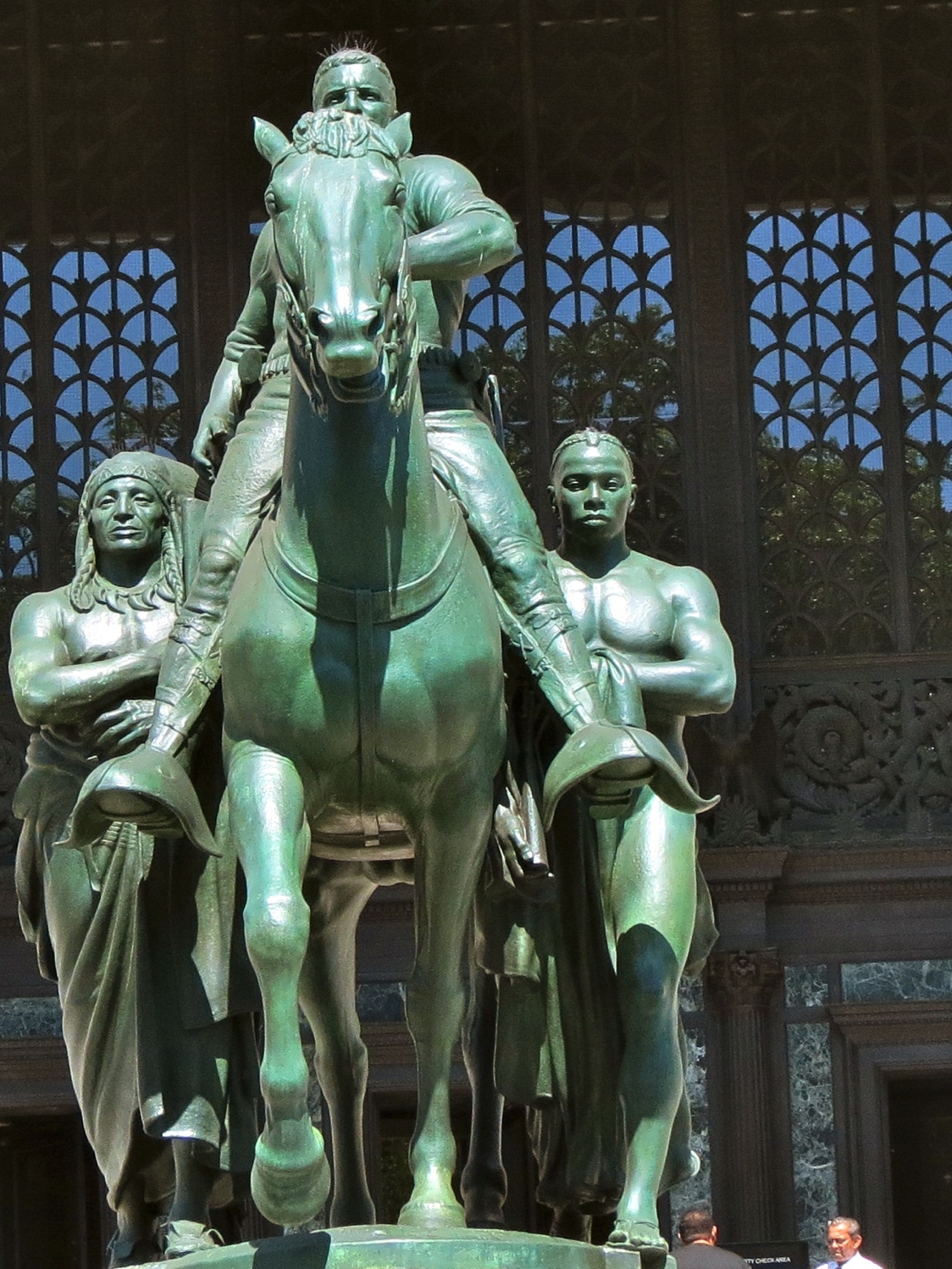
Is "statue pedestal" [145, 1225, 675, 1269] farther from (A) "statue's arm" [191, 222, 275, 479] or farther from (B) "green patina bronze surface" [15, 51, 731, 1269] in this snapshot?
(A) "statue's arm" [191, 222, 275, 479]

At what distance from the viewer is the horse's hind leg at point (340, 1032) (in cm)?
646

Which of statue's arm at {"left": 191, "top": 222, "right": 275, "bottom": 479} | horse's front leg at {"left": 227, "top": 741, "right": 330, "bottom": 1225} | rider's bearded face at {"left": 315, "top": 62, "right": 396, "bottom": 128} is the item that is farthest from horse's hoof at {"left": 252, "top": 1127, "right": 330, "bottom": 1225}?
rider's bearded face at {"left": 315, "top": 62, "right": 396, "bottom": 128}

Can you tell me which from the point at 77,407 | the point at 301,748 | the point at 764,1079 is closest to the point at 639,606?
the point at 301,748

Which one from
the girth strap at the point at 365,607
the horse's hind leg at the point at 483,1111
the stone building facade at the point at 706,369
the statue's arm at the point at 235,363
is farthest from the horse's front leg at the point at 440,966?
the stone building facade at the point at 706,369

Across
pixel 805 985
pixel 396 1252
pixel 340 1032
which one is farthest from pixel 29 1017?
pixel 396 1252

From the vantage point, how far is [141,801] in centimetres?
573

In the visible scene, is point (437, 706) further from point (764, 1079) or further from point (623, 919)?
point (764, 1079)

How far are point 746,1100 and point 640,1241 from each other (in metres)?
7.13

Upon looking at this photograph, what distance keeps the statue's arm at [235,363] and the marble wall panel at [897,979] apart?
24.0ft

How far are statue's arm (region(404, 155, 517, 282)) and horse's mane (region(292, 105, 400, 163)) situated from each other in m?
0.32

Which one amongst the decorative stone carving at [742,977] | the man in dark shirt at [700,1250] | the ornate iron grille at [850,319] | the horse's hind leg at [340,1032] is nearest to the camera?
the horse's hind leg at [340,1032]

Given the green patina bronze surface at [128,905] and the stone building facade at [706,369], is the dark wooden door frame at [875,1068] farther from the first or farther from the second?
the green patina bronze surface at [128,905]

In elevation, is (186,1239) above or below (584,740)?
below

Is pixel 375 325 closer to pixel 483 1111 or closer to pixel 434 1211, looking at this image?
pixel 434 1211
